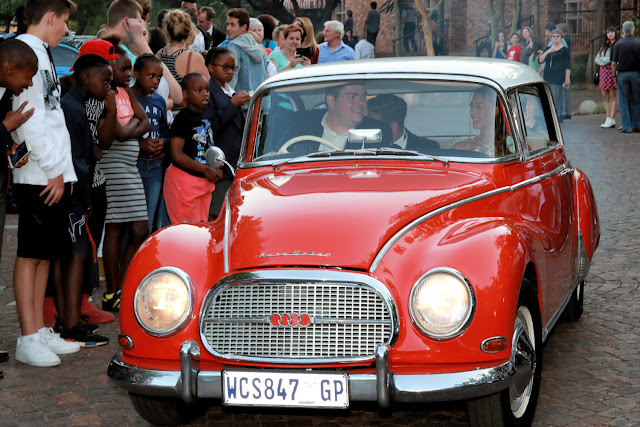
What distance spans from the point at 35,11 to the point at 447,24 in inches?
1754

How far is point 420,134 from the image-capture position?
5.63 metres

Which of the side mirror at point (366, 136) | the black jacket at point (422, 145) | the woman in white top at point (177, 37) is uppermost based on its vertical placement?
the woman in white top at point (177, 37)

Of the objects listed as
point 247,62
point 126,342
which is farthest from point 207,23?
point 126,342

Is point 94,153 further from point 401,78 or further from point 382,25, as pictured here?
point 382,25

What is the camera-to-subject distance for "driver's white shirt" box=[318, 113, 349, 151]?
571cm

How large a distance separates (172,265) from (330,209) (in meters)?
0.81

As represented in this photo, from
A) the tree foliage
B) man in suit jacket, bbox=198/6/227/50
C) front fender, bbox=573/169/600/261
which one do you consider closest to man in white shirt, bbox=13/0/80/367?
front fender, bbox=573/169/600/261

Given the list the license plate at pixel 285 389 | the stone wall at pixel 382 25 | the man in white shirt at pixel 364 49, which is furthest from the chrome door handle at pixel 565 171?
the stone wall at pixel 382 25

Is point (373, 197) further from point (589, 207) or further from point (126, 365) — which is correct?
point (589, 207)

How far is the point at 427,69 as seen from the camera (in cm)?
584

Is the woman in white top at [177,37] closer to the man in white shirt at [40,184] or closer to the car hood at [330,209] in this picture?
the man in white shirt at [40,184]

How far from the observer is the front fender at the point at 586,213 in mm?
6668

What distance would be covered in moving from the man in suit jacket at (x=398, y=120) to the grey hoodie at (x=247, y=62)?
4.63m

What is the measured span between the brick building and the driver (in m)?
30.4
